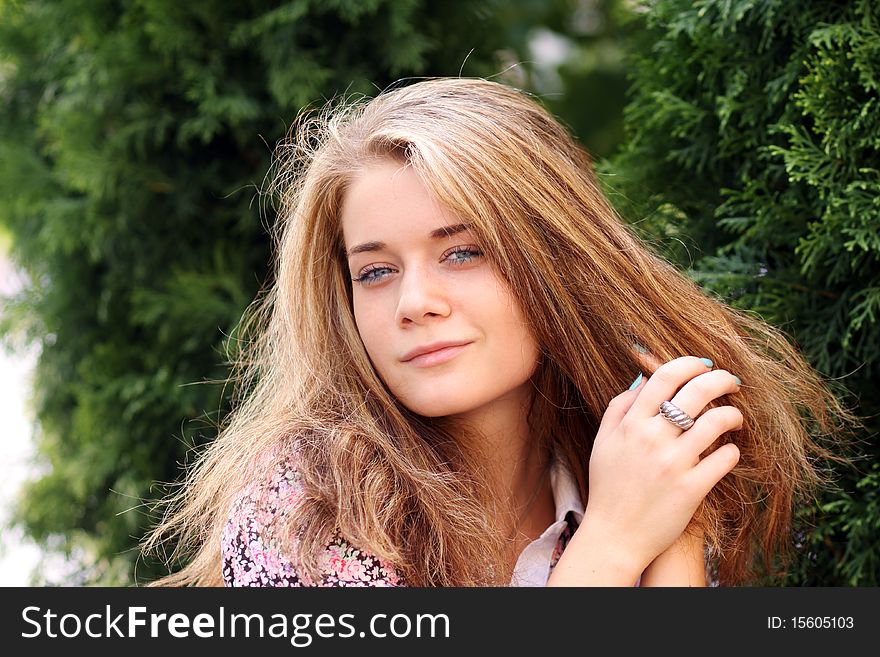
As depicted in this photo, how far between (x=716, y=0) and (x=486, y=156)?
0.70 metres

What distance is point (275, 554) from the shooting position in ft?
5.60

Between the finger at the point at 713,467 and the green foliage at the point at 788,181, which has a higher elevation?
the green foliage at the point at 788,181

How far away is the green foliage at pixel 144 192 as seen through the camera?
3.03 m

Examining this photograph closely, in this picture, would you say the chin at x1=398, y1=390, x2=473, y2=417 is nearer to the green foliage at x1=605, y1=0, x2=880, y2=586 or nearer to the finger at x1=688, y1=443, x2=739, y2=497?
the finger at x1=688, y1=443, x2=739, y2=497

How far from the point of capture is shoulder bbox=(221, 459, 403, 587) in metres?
1.70

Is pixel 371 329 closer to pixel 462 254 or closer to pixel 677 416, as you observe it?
pixel 462 254

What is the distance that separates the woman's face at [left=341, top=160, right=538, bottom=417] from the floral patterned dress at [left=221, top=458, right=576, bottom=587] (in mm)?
286

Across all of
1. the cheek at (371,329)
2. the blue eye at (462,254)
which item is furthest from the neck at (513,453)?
the blue eye at (462,254)

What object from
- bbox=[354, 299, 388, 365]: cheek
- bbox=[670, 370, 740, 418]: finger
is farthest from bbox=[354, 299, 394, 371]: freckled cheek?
bbox=[670, 370, 740, 418]: finger

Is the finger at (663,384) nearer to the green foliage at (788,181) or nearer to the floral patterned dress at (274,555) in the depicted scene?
the green foliage at (788,181)

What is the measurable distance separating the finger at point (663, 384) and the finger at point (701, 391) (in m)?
0.01

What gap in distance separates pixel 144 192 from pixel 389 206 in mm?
1695

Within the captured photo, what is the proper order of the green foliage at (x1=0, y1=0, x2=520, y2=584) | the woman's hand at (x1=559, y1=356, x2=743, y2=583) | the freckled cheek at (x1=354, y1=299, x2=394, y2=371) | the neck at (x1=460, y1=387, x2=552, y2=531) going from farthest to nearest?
the green foliage at (x1=0, y1=0, x2=520, y2=584) → the neck at (x1=460, y1=387, x2=552, y2=531) → the freckled cheek at (x1=354, y1=299, x2=394, y2=371) → the woman's hand at (x1=559, y1=356, x2=743, y2=583)

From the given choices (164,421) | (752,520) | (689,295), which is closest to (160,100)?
(164,421)
